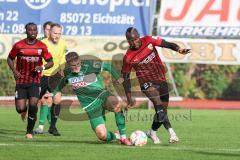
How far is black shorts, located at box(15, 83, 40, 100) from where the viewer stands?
16453 mm

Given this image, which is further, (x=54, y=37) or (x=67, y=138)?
(x=54, y=37)

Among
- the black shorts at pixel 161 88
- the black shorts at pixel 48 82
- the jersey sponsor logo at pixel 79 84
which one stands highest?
the jersey sponsor logo at pixel 79 84

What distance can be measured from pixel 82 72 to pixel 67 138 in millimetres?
1976

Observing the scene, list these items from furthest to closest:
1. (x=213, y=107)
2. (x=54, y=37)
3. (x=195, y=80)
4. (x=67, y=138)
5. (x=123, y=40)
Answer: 1. (x=195, y=80)
2. (x=213, y=107)
3. (x=123, y=40)
4. (x=54, y=37)
5. (x=67, y=138)

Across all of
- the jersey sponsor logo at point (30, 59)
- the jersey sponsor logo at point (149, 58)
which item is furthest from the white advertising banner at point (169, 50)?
the jersey sponsor logo at point (149, 58)

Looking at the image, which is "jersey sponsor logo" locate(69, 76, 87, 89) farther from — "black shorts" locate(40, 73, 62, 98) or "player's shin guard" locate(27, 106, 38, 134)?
"black shorts" locate(40, 73, 62, 98)

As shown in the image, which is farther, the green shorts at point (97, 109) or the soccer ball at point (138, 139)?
the green shorts at point (97, 109)

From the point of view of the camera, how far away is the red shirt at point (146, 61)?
15086mm

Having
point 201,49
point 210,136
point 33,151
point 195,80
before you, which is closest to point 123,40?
point 201,49

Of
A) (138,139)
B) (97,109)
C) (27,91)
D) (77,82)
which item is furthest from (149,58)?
(27,91)

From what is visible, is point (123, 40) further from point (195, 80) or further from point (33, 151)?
point (33, 151)

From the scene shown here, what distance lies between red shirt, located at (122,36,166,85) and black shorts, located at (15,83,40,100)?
222 cm

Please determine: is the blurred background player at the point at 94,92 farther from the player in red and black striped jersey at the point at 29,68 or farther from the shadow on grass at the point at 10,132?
the shadow on grass at the point at 10,132

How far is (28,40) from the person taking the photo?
16.3 meters
